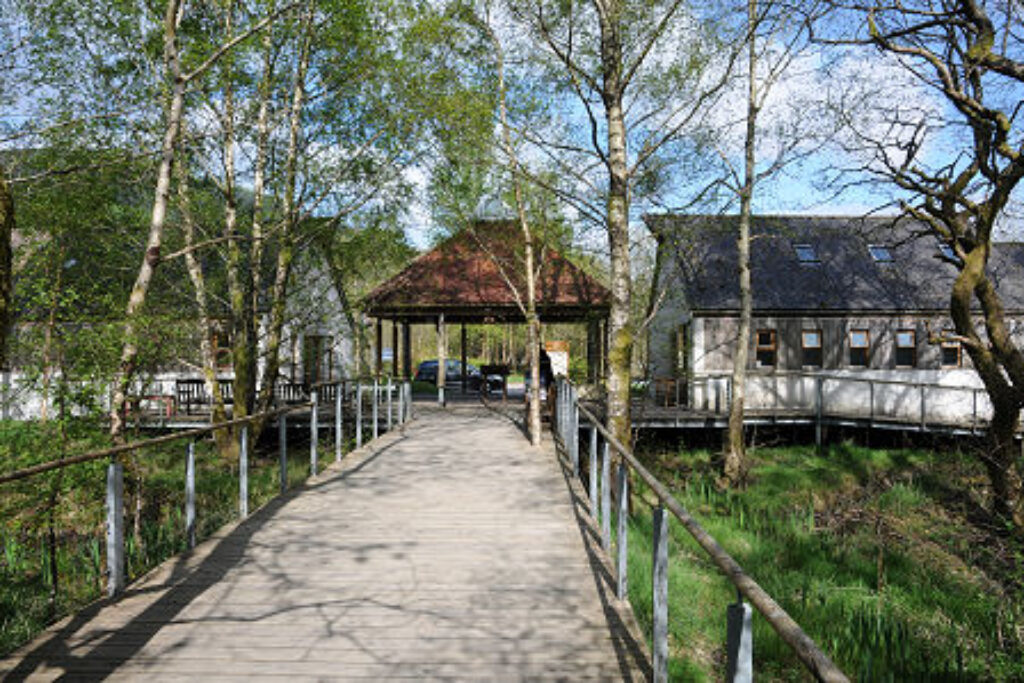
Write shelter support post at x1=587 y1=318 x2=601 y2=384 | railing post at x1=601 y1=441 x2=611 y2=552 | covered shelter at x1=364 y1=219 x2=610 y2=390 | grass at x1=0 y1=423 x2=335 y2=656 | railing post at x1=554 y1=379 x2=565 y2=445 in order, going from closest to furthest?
railing post at x1=601 y1=441 x2=611 y2=552 < grass at x1=0 y1=423 x2=335 y2=656 < railing post at x1=554 y1=379 x2=565 y2=445 < covered shelter at x1=364 y1=219 x2=610 y2=390 < shelter support post at x1=587 y1=318 x2=601 y2=384

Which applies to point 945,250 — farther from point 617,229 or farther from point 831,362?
point 617,229

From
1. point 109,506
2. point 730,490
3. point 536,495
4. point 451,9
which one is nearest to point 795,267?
point 730,490

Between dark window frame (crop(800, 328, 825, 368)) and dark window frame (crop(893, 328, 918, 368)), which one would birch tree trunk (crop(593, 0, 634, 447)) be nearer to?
A: dark window frame (crop(800, 328, 825, 368))

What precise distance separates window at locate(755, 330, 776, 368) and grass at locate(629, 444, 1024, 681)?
474 centimetres

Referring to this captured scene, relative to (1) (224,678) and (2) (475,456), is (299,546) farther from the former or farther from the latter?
(2) (475,456)

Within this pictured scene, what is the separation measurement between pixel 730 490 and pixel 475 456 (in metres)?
6.59

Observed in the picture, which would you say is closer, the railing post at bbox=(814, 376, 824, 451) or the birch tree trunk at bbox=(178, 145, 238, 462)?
the birch tree trunk at bbox=(178, 145, 238, 462)

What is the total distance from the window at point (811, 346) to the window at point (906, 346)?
254 cm

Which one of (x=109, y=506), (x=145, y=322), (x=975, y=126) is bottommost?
(x=109, y=506)

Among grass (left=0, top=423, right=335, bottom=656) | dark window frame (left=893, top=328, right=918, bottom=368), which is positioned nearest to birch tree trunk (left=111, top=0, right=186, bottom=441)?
grass (left=0, top=423, right=335, bottom=656)

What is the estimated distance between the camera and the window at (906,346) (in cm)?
2208

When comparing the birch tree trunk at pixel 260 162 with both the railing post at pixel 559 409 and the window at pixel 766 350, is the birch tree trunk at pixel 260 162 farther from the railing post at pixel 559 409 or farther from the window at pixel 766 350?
the window at pixel 766 350

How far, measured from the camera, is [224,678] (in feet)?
11.9

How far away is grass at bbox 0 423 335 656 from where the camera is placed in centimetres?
665
